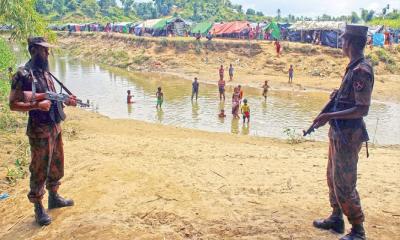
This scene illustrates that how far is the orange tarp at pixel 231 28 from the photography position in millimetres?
39556

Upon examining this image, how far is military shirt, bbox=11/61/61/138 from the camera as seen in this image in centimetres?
462

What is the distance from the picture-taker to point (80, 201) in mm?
5508

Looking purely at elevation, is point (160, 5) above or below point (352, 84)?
above

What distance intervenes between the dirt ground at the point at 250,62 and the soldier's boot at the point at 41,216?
20.9 metres

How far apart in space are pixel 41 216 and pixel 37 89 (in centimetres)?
151

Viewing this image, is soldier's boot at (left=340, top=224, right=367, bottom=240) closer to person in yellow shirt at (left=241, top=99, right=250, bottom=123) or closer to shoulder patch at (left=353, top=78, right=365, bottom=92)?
shoulder patch at (left=353, top=78, right=365, bottom=92)

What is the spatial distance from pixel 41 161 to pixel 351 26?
149 inches

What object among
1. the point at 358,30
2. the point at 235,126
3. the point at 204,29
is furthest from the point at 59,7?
the point at 358,30

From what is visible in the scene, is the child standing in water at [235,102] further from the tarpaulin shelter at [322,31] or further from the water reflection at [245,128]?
the tarpaulin shelter at [322,31]

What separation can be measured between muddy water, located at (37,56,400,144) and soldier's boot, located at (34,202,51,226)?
411 inches

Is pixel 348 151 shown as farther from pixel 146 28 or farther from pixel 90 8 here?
pixel 90 8

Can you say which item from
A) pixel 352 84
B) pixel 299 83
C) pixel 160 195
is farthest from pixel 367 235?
pixel 299 83

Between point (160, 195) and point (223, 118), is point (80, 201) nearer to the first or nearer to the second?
point (160, 195)

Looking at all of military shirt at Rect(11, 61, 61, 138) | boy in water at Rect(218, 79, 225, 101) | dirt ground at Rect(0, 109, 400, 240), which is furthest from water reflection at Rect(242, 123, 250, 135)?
military shirt at Rect(11, 61, 61, 138)
